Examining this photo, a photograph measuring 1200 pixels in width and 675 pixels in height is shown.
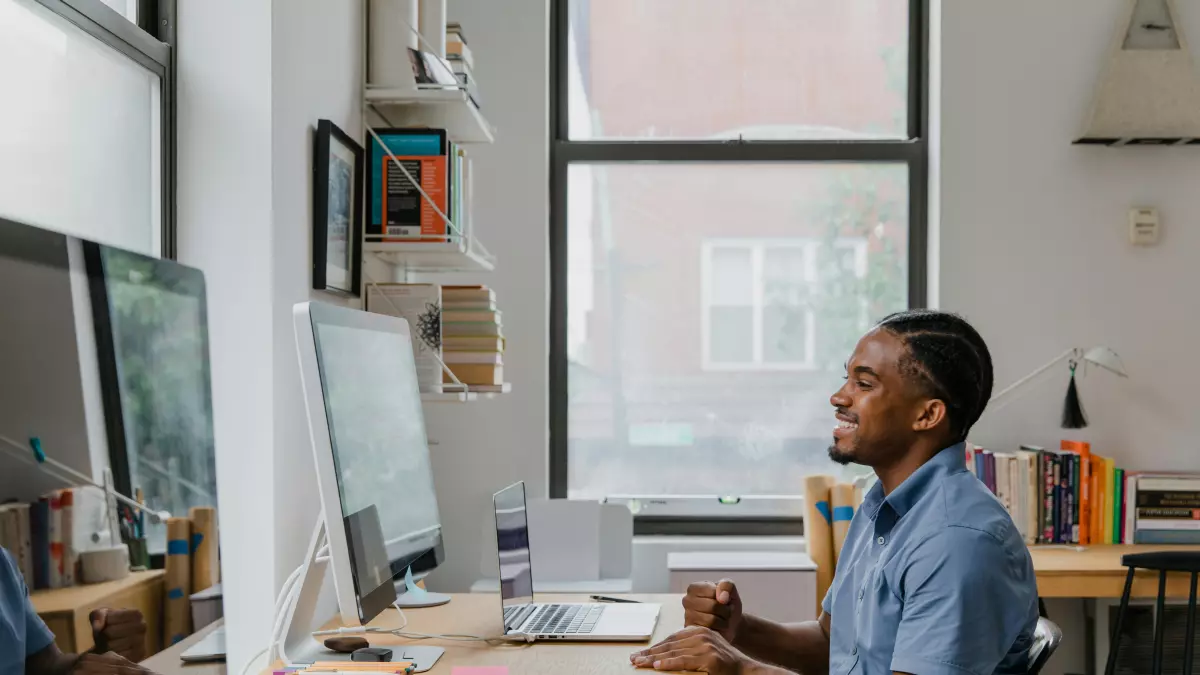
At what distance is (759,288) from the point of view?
3.91 metres

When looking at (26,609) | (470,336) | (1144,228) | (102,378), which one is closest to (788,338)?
(1144,228)

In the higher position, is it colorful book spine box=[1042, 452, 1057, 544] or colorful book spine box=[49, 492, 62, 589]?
colorful book spine box=[49, 492, 62, 589]

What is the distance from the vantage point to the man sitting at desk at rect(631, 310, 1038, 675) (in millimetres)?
1508

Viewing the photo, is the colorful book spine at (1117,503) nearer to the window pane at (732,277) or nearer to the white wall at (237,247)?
the window pane at (732,277)

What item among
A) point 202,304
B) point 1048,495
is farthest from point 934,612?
point 1048,495

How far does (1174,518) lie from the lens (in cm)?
345

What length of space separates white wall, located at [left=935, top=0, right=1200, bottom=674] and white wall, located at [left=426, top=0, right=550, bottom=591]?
138cm

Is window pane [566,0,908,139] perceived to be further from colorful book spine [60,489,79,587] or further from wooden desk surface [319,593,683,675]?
colorful book spine [60,489,79,587]

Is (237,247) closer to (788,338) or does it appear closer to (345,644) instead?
(345,644)

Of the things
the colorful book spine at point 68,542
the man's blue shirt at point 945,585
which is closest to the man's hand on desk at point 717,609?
the man's blue shirt at point 945,585

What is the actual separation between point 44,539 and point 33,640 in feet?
0.24

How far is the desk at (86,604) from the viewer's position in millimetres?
793

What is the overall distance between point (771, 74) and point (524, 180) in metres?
0.98

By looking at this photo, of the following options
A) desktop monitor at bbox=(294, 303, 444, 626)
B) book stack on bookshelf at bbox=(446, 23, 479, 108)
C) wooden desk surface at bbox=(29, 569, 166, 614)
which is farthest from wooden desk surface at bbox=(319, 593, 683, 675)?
book stack on bookshelf at bbox=(446, 23, 479, 108)
